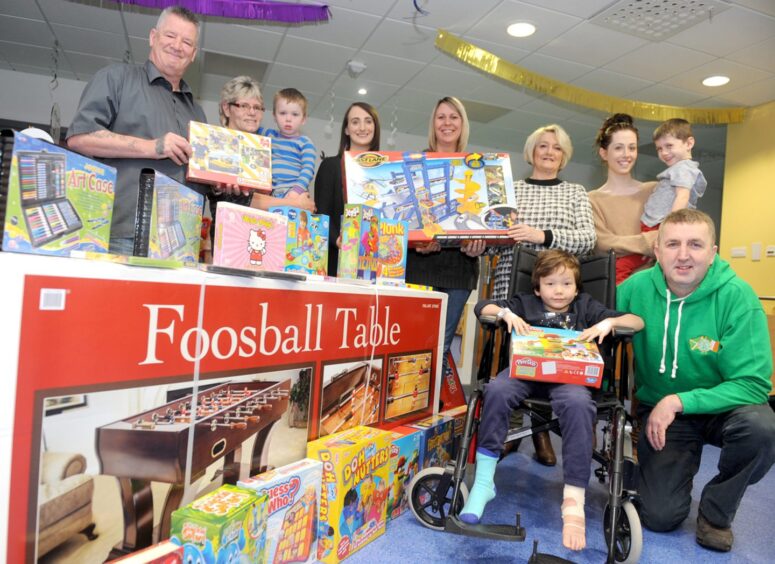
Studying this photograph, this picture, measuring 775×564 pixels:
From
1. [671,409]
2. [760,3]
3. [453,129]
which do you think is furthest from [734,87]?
[671,409]

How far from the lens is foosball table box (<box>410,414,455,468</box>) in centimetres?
197

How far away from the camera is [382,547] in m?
1.62

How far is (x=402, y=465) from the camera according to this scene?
1817 millimetres

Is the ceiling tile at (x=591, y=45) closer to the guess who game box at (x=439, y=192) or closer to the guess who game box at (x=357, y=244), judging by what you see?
the guess who game box at (x=439, y=192)

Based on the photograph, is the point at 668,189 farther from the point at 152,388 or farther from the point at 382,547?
the point at 152,388

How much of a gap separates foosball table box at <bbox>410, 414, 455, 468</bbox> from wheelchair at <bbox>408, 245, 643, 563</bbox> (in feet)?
0.33

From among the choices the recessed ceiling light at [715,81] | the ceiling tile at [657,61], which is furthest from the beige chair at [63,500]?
the recessed ceiling light at [715,81]

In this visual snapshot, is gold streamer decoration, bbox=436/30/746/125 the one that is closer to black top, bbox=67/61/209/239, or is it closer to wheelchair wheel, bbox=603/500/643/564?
black top, bbox=67/61/209/239

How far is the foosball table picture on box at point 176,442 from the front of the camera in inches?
44.8

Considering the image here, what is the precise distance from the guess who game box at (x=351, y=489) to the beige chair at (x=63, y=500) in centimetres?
60

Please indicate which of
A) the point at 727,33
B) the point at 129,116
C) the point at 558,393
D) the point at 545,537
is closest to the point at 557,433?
the point at 558,393

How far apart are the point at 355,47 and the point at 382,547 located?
451cm

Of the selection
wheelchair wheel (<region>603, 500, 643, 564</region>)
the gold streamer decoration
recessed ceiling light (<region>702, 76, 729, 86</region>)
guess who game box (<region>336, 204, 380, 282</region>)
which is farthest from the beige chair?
recessed ceiling light (<region>702, 76, 729, 86</region>)

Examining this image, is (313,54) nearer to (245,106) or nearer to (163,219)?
(245,106)
